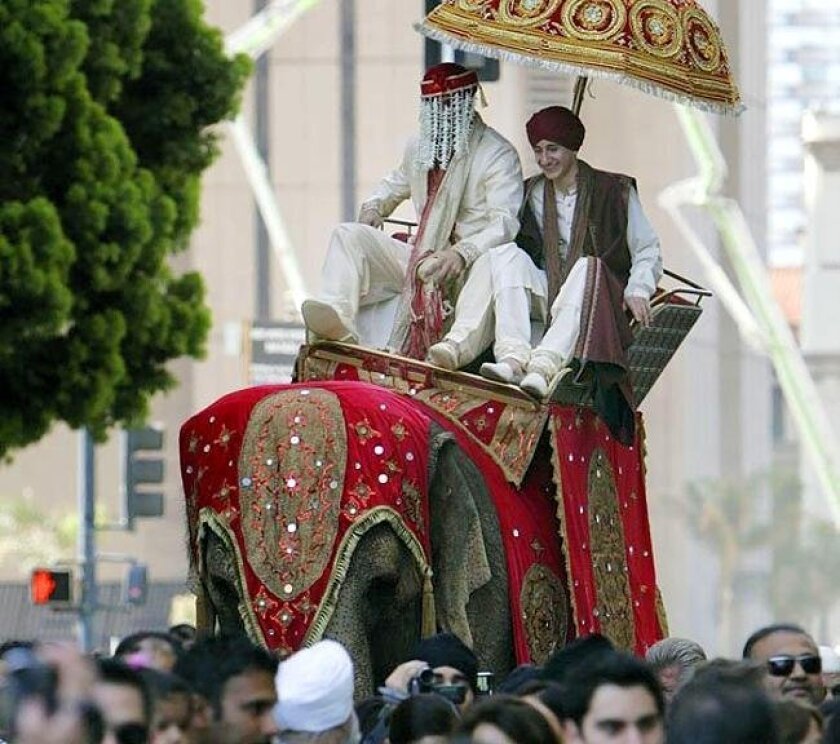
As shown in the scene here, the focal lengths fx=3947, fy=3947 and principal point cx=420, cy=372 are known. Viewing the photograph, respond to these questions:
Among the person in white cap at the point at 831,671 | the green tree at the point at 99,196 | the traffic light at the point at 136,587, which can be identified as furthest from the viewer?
the traffic light at the point at 136,587

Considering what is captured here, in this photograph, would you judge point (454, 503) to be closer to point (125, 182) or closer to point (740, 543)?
point (125, 182)

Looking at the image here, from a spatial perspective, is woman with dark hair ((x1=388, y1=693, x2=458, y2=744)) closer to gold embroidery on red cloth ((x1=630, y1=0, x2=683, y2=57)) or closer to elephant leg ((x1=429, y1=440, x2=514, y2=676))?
elephant leg ((x1=429, y1=440, x2=514, y2=676))

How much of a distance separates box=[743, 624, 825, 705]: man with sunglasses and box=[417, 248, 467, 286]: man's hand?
10.5 feet

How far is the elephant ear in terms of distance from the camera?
16781 millimetres

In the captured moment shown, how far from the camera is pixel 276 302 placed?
2758 inches

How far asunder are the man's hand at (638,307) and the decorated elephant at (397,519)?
0.58 meters

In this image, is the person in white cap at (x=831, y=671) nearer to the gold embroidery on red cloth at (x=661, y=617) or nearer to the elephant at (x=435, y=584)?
the gold embroidery on red cloth at (x=661, y=617)

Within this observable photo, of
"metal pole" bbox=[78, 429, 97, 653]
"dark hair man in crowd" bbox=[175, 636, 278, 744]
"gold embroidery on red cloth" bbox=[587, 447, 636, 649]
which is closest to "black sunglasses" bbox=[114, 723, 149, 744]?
"dark hair man in crowd" bbox=[175, 636, 278, 744]

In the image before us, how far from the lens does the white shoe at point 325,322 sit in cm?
1736

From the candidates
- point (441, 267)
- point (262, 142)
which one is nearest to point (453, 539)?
point (441, 267)

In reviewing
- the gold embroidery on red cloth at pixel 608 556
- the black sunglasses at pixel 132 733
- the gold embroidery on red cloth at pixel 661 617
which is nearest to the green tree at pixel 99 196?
the gold embroidery on red cloth at pixel 661 617

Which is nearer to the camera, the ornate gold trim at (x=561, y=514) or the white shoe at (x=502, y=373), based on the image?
the white shoe at (x=502, y=373)

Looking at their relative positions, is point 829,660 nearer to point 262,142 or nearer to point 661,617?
point 661,617

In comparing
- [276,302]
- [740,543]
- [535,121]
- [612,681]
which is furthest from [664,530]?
[612,681]
